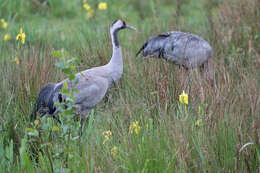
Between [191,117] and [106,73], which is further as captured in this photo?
[106,73]

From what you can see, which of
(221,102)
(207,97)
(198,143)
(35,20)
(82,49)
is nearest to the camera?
(198,143)

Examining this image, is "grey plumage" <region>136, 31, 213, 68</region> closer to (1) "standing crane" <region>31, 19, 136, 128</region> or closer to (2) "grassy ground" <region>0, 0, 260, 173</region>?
(2) "grassy ground" <region>0, 0, 260, 173</region>

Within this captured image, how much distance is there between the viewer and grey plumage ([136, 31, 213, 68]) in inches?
184

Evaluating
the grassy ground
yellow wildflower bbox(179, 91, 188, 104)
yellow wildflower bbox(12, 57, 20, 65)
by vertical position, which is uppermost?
yellow wildflower bbox(12, 57, 20, 65)

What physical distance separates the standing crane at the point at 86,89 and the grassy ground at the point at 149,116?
12 cm

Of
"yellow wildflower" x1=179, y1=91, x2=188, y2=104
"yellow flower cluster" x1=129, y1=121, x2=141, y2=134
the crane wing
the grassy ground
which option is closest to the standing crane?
the grassy ground

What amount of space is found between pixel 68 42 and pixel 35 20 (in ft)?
6.40

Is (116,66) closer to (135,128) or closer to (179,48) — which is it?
(179,48)

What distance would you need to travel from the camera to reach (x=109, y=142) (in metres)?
2.84

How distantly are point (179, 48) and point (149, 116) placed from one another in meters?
1.78

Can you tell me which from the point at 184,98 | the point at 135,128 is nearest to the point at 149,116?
the point at 135,128

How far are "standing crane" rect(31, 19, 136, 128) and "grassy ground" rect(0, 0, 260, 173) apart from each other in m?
0.12

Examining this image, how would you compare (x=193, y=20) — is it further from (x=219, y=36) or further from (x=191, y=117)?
(x=191, y=117)

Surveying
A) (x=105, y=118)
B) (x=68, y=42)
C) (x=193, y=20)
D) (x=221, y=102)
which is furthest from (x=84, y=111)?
(x=193, y=20)
